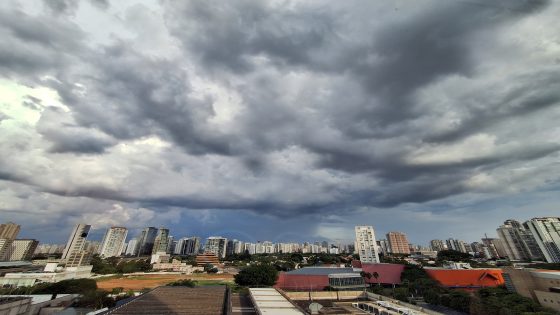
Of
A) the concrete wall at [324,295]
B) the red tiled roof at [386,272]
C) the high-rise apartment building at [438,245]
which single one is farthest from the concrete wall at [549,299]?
the high-rise apartment building at [438,245]

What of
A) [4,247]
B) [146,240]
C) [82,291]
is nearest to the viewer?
[82,291]

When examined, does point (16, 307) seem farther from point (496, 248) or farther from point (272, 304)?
point (496, 248)

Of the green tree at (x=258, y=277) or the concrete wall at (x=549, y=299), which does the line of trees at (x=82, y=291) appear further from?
the concrete wall at (x=549, y=299)

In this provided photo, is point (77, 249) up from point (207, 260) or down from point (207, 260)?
up

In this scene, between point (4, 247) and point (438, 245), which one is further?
point (438, 245)

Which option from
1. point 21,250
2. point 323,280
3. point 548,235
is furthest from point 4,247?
point 548,235

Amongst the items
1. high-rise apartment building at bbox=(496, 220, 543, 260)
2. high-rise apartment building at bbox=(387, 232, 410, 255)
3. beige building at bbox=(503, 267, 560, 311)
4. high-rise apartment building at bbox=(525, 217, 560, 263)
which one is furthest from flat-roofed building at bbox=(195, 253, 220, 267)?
high-rise apartment building at bbox=(496, 220, 543, 260)

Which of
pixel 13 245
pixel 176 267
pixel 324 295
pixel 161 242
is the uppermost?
pixel 161 242

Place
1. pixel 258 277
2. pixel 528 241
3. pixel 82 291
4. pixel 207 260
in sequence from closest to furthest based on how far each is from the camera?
pixel 82 291
pixel 258 277
pixel 528 241
pixel 207 260
